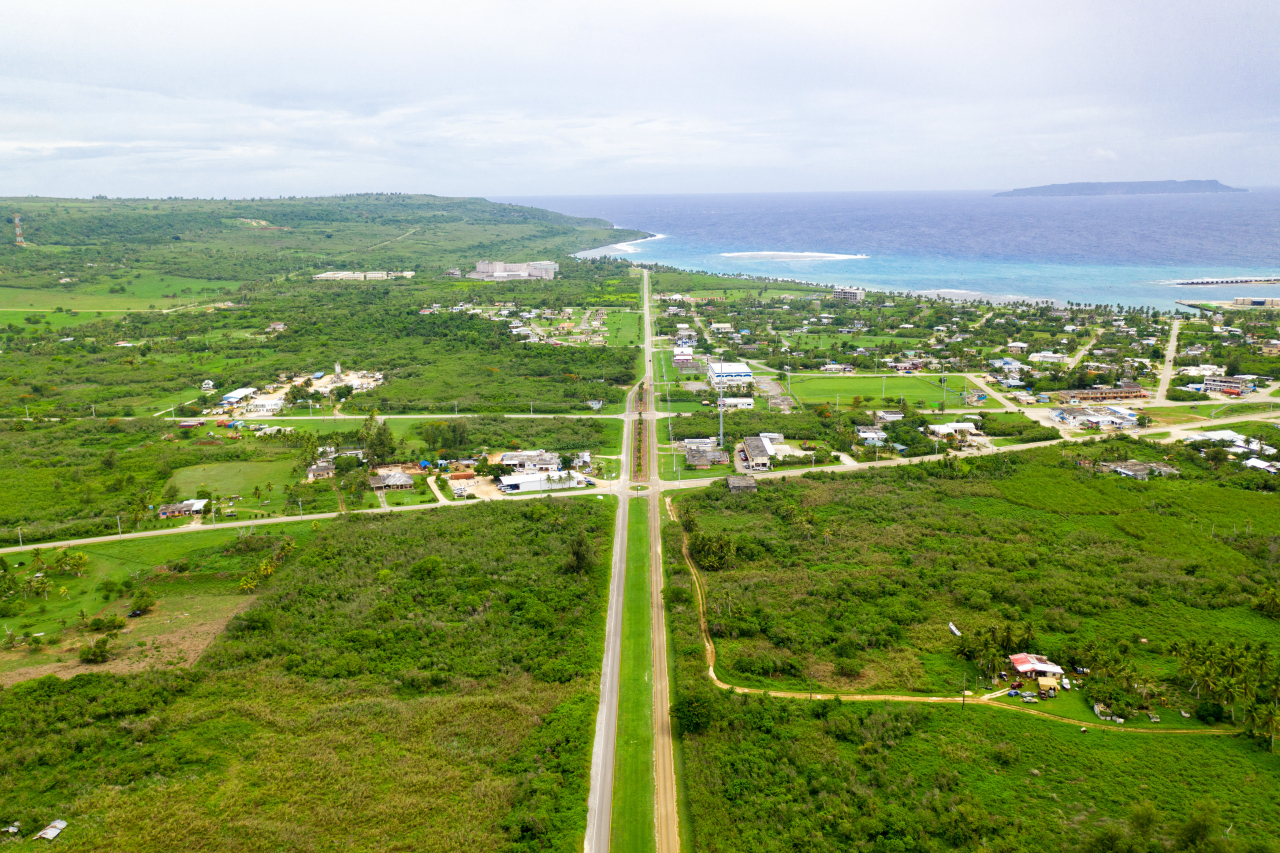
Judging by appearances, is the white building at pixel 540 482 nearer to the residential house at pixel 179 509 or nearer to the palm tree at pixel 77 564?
the residential house at pixel 179 509

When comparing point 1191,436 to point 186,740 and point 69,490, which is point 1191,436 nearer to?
point 186,740

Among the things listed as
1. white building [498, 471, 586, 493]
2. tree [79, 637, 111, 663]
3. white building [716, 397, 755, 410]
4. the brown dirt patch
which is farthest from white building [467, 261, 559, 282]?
tree [79, 637, 111, 663]

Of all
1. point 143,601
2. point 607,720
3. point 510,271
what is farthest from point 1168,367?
point 510,271

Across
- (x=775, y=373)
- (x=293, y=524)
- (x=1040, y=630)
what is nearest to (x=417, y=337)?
(x=775, y=373)

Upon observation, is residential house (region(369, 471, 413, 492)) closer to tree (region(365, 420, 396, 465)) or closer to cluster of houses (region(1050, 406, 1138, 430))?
tree (region(365, 420, 396, 465))

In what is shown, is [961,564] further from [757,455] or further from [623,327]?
[623,327]

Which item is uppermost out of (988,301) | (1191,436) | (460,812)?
(988,301)
